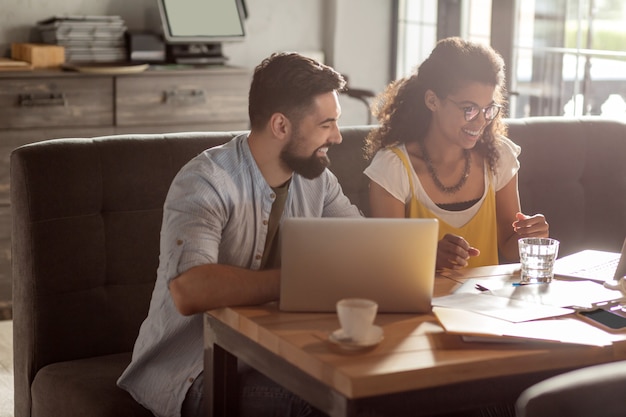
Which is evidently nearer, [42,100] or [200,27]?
[42,100]

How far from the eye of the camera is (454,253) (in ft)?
7.55

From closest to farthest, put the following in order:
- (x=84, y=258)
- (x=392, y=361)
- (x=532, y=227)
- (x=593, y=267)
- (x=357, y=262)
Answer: (x=392, y=361)
(x=357, y=262)
(x=593, y=267)
(x=532, y=227)
(x=84, y=258)

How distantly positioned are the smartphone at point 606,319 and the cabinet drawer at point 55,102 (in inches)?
118

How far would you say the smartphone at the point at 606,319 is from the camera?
186 cm

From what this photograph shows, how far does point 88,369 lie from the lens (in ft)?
8.19

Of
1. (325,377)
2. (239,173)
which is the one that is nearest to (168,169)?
(239,173)

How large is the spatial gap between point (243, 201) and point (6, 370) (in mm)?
1816

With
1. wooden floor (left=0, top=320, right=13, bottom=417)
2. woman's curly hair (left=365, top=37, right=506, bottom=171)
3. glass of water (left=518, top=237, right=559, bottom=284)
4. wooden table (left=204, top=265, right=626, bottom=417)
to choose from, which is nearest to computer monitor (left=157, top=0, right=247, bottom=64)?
wooden floor (left=0, top=320, right=13, bottom=417)

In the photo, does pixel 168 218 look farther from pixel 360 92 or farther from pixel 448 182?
pixel 360 92

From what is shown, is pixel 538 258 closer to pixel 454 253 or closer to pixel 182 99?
A: pixel 454 253

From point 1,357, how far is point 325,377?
2.51 meters

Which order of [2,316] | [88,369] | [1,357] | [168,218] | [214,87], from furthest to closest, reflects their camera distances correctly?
[214,87], [2,316], [1,357], [88,369], [168,218]

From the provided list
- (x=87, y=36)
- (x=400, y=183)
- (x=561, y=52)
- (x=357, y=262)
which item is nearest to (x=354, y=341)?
(x=357, y=262)

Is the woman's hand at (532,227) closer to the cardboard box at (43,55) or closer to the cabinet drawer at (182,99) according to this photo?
the cabinet drawer at (182,99)
